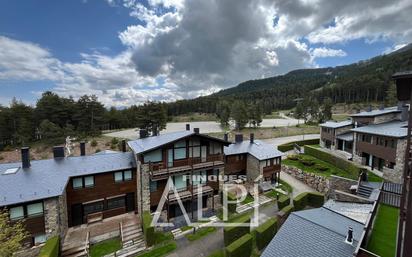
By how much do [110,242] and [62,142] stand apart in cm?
3461

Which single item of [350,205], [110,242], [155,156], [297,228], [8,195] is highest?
[155,156]

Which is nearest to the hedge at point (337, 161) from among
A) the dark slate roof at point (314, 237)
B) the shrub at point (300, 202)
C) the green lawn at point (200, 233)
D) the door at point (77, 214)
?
the shrub at point (300, 202)

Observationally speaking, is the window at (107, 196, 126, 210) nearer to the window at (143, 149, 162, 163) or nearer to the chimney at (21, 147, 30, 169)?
the window at (143, 149, 162, 163)

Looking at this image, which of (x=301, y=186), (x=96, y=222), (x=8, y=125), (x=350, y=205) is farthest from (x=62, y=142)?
(x=350, y=205)

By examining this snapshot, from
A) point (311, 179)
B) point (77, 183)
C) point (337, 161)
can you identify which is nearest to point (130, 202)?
point (77, 183)

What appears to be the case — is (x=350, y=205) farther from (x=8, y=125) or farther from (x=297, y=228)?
(x=8, y=125)

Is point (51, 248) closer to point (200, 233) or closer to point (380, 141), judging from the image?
point (200, 233)

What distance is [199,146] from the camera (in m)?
20.6

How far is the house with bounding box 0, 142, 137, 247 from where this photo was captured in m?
13.9

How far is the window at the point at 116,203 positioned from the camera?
18906 mm

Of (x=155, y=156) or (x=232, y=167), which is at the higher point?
(x=155, y=156)

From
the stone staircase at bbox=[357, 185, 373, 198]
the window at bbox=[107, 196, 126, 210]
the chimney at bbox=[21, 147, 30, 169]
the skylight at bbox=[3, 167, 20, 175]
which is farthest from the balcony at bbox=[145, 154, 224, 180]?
the stone staircase at bbox=[357, 185, 373, 198]

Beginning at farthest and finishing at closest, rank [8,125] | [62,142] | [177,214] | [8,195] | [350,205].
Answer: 1. [8,125]
2. [62,142]
3. [177,214]
4. [350,205]
5. [8,195]

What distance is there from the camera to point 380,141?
2403 centimetres
